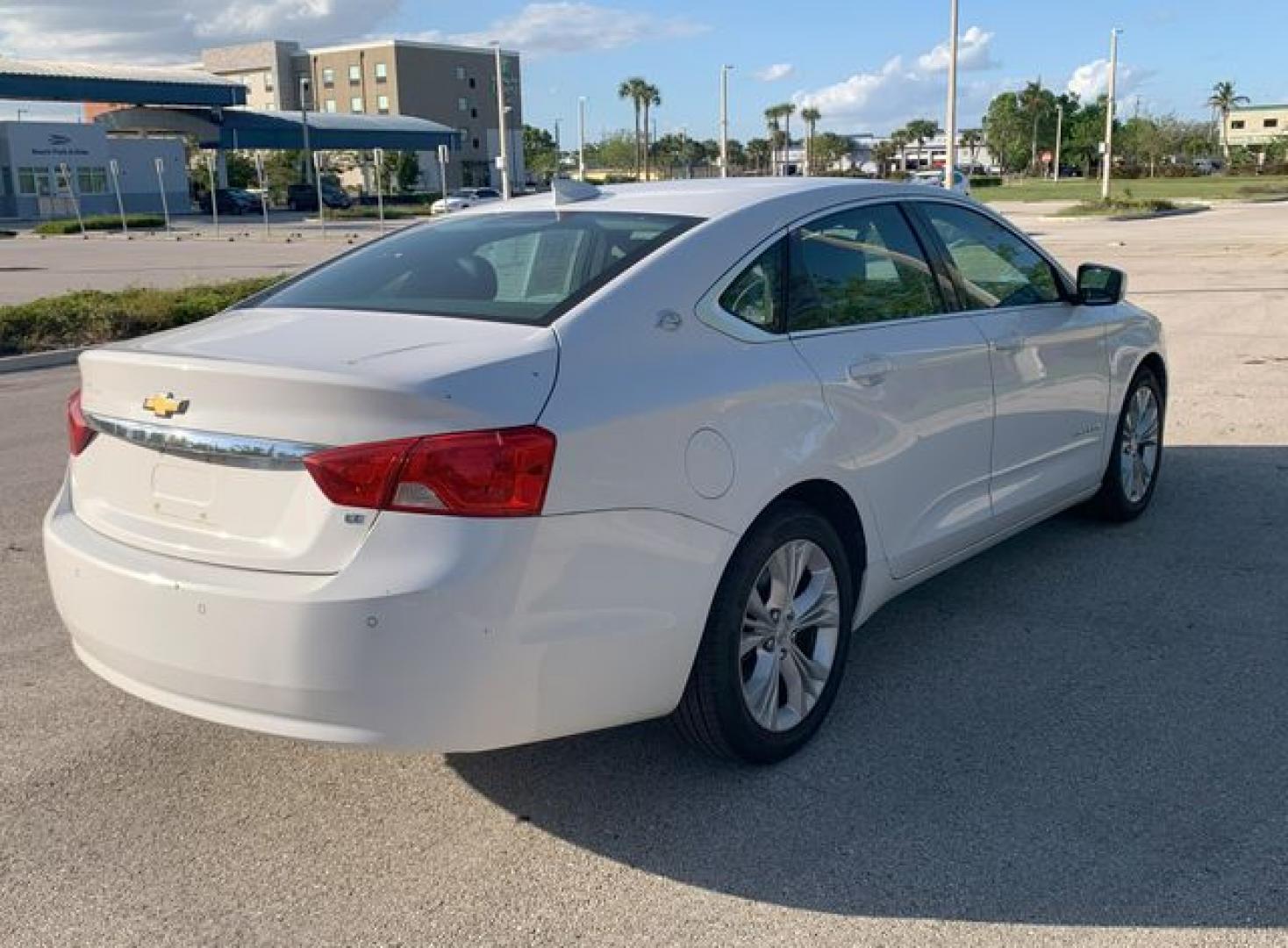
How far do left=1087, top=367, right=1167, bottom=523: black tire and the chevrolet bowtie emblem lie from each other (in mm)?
4224

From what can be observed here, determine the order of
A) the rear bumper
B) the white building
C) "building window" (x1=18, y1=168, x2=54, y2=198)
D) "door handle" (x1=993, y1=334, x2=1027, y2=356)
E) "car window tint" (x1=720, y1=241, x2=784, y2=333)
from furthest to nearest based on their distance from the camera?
1. "building window" (x1=18, y1=168, x2=54, y2=198)
2. the white building
3. "door handle" (x1=993, y1=334, x2=1027, y2=356)
4. "car window tint" (x1=720, y1=241, x2=784, y2=333)
5. the rear bumper

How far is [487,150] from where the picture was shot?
404ft

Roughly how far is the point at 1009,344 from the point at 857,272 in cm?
89

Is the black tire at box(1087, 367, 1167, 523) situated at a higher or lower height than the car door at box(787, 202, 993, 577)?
lower

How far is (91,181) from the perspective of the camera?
70.6 metres

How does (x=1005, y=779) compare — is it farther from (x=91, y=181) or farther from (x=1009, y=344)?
(x=91, y=181)

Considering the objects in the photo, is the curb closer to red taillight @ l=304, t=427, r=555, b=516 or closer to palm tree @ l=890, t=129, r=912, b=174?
red taillight @ l=304, t=427, r=555, b=516

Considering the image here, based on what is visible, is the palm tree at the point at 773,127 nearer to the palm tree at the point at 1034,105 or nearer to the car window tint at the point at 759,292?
the palm tree at the point at 1034,105

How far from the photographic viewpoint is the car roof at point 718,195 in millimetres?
4125

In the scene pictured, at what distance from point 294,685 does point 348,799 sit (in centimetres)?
81

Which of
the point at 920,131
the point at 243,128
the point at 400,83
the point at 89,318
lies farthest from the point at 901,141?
the point at 89,318

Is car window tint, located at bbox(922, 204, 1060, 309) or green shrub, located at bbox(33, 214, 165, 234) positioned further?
green shrub, located at bbox(33, 214, 165, 234)

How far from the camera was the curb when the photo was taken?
12817mm

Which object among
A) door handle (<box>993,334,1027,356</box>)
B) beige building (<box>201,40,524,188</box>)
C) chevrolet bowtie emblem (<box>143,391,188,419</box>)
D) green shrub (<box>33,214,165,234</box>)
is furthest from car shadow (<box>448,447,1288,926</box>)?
beige building (<box>201,40,524,188</box>)
